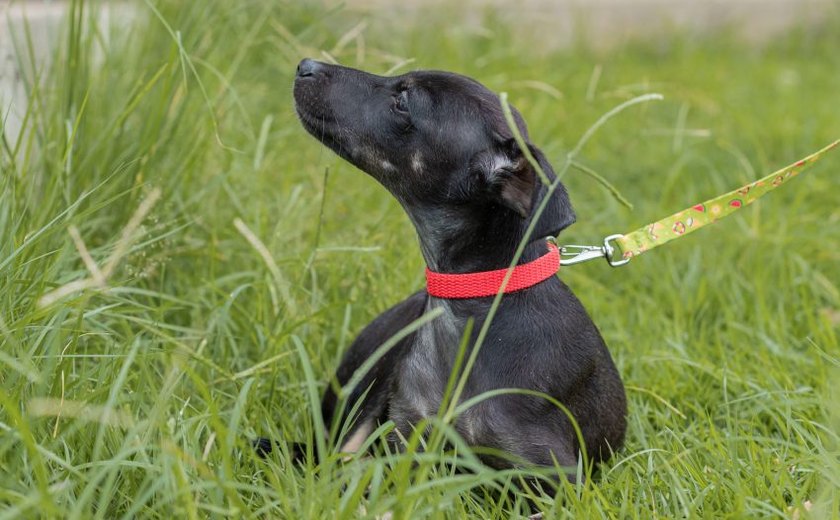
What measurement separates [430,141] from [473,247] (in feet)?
1.09

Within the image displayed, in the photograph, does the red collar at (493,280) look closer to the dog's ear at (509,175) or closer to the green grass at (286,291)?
the dog's ear at (509,175)

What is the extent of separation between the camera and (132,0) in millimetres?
5906

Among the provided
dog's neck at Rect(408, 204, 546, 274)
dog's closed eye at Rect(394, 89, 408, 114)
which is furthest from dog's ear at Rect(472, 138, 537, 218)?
dog's closed eye at Rect(394, 89, 408, 114)

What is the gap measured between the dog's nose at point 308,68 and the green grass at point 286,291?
0.37 m

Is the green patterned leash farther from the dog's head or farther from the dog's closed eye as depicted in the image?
the dog's closed eye

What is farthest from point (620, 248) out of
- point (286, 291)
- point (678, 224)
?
point (286, 291)

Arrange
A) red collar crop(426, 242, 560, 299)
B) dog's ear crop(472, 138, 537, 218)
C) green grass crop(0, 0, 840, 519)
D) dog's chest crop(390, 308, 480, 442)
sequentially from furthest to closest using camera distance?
dog's chest crop(390, 308, 480, 442) → red collar crop(426, 242, 560, 299) → dog's ear crop(472, 138, 537, 218) → green grass crop(0, 0, 840, 519)

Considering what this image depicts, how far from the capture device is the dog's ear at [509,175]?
290cm

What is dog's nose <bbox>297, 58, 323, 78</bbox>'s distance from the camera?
3.37 m

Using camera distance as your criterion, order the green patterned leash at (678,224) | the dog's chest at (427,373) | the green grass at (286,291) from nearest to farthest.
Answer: the green grass at (286,291), the dog's chest at (427,373), the green patterned leash at (678,224)

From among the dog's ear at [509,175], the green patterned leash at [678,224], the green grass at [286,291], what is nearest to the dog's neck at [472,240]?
the dog's ear at [509,175]

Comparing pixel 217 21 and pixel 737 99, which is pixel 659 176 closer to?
pixel 737 99

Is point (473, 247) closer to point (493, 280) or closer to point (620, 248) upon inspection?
point (493, 280)

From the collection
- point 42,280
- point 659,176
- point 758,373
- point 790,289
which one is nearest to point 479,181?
point 42,280
